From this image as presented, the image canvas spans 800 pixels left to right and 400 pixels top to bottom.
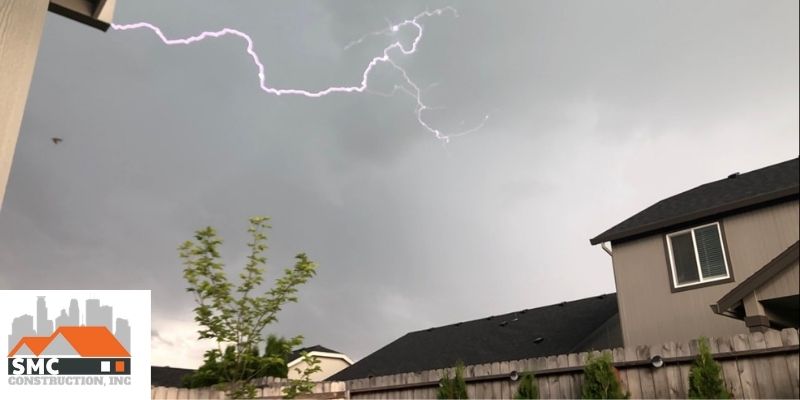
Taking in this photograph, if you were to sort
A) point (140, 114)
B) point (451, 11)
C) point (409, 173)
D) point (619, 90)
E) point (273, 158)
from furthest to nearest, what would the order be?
point (140, 114), point (273, 158), point (409, 173), point (451, 11), point (619, 90)

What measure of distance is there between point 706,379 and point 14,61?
6344mm

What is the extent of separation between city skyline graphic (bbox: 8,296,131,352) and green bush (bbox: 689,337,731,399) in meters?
5.64

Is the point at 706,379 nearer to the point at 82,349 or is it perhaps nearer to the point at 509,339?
the point at 82,349

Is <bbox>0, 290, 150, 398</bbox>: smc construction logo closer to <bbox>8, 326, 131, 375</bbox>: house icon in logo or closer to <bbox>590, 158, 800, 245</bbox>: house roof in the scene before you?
<bbox>8, 326, 131, 375</bbox>: house icon in logo

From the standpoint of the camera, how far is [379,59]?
19.1ft

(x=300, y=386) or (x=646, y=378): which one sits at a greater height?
Result: (x=300, y=386)

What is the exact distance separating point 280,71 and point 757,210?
918 cm

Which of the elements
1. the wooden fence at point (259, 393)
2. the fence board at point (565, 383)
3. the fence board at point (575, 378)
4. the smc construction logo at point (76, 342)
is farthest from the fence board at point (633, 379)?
the smc construction logo at point (76, 342)

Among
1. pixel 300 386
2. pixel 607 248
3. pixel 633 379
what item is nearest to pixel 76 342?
pixel 300 386

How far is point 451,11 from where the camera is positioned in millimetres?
3246

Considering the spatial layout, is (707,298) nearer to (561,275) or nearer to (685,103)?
(561,275)

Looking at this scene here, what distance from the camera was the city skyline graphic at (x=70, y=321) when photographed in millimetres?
4926

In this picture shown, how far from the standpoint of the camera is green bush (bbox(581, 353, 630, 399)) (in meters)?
7.02

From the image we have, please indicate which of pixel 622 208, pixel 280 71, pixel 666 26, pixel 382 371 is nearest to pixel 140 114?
pixel 280 71
